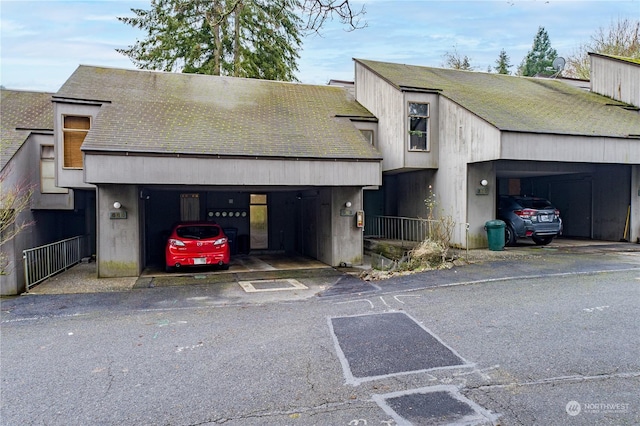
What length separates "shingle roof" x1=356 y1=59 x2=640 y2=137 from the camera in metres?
12.9

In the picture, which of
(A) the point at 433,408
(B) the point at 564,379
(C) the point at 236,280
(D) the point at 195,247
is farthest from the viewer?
(D) the point at 195,247

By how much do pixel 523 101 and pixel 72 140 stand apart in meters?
15.1

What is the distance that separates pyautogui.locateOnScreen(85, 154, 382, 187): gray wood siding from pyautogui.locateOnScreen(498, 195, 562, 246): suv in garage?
503cm

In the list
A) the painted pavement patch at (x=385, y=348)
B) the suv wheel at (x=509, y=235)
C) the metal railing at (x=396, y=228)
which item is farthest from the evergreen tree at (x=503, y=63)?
the painted pavement patch at (x=385, y=348)

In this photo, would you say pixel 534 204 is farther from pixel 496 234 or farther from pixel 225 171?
pixel 225 171

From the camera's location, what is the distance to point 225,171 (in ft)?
35.2

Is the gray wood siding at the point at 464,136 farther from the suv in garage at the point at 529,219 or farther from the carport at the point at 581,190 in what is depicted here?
the suv in garage at the point at 529,219

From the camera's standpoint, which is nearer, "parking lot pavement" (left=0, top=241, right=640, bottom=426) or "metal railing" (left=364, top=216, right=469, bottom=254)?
"parking lot pavement" (left=0, top=241, right=640, bottom=426)

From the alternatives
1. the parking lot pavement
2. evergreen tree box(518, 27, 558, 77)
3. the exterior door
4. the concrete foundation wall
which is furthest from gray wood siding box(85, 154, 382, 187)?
evergreen tree box(518, 27, 558, 77)

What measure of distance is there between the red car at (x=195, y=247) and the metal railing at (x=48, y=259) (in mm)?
3159

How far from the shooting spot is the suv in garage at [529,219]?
13359 millimetres

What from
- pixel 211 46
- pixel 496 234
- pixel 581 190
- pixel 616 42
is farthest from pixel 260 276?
pixel 616 42

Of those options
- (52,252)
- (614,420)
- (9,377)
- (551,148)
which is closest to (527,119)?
(551,148)

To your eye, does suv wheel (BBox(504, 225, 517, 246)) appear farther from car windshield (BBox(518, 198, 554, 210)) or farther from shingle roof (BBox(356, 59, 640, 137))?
shingle roof (BBox(356, 59, 640, 137))
